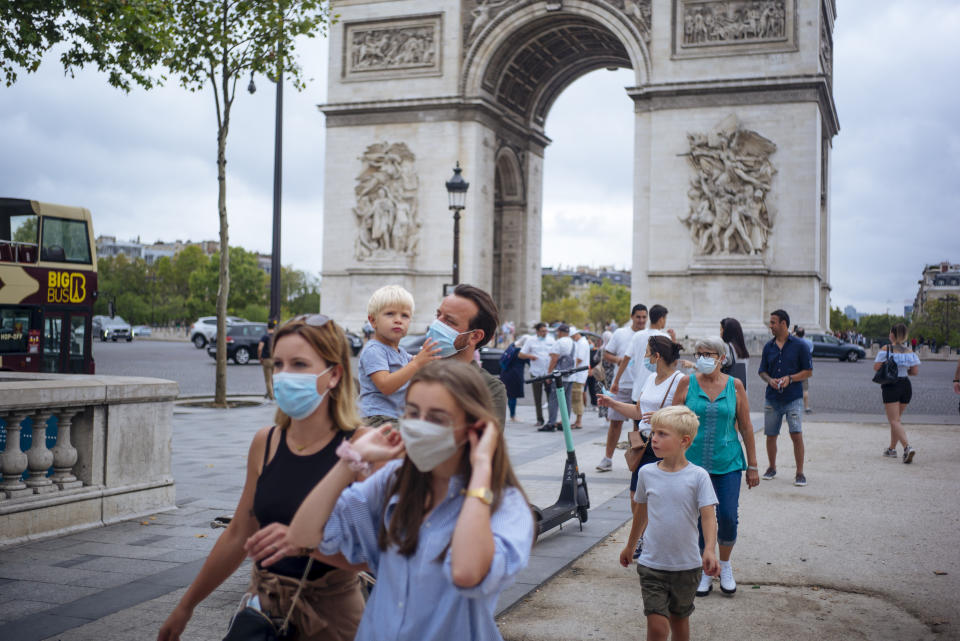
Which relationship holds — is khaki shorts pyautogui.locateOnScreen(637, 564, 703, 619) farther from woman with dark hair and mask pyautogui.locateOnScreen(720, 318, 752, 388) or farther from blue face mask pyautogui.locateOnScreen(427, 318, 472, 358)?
woman with dark hair and mask pyautogui.locateOnScreen(720, 318, 752, 388)

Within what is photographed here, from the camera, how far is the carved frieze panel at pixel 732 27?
26797 millimetres

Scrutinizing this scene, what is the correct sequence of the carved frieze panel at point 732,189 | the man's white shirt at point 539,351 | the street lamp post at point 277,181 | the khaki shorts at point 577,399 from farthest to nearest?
the carved frieze panel at point 732,189
the street lamp post at point 277,181
the man's white shirt at point 539,351
the khaki shorts at point 577,399

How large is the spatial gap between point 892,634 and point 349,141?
27991 mm

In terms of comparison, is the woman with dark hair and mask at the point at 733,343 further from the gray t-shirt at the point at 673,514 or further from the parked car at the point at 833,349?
the parked car at the point at 833,349

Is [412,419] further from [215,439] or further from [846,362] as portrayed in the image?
[846,362]

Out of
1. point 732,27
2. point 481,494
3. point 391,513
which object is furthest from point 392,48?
point 481,494

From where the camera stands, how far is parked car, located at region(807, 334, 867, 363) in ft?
104

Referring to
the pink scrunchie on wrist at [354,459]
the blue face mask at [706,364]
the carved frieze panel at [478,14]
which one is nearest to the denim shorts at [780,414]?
the blue face mask at [706,364]

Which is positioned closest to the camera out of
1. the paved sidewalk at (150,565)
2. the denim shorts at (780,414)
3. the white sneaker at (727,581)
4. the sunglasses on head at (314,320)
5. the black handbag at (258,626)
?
the black handbag at (258,626)

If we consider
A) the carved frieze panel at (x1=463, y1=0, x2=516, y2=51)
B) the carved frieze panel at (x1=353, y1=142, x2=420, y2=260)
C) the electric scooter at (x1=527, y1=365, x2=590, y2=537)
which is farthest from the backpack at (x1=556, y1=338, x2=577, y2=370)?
the carved frieze panel at (x1=463, y1=0, x2=516, y2=51)

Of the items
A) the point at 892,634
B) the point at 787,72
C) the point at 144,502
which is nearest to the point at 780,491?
the point at 892,634

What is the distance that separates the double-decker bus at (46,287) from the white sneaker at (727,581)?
40.5 feet

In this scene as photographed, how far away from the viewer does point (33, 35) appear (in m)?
9.73

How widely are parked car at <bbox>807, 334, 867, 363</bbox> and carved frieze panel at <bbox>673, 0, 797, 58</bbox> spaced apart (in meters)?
9.53
